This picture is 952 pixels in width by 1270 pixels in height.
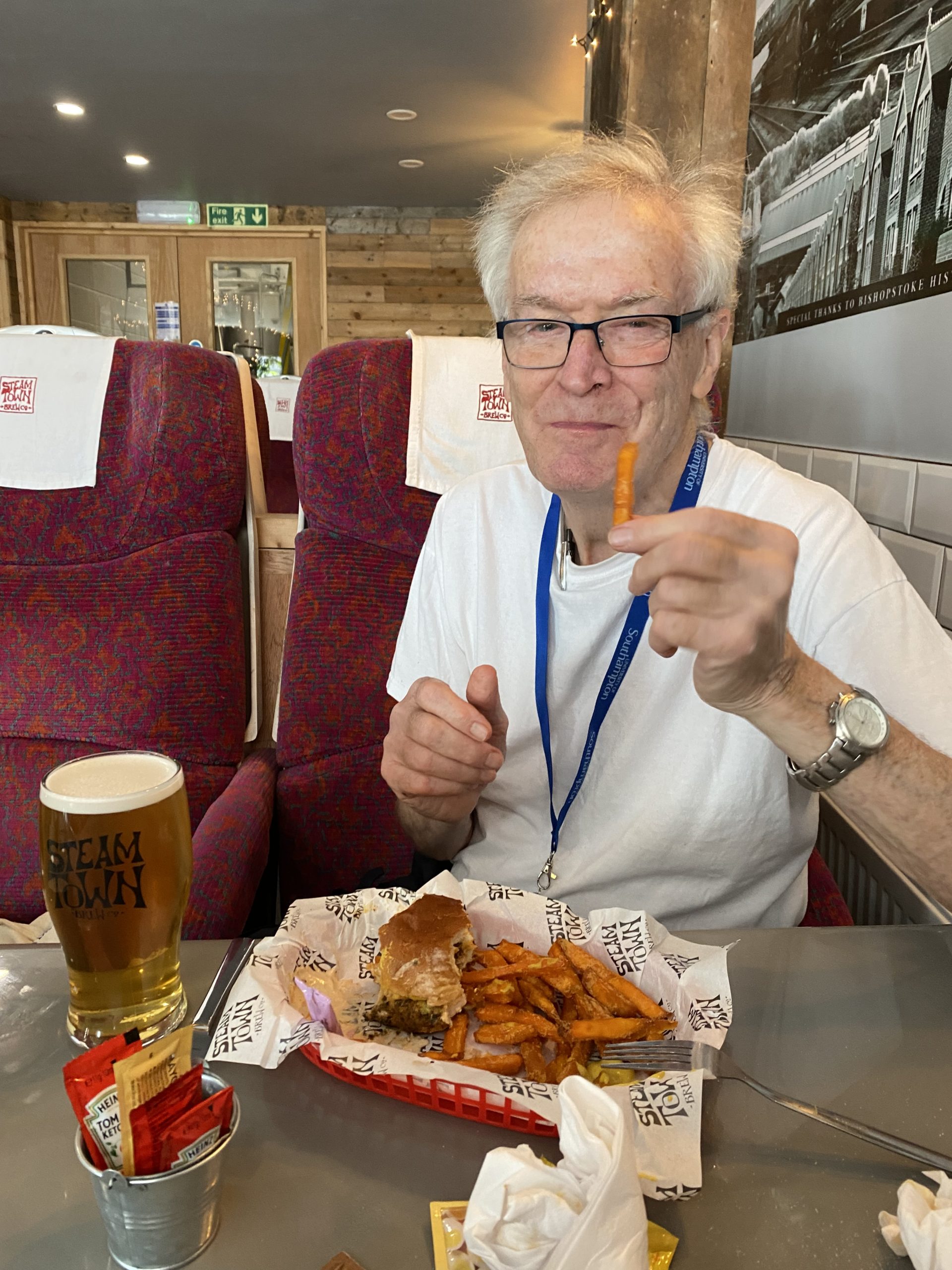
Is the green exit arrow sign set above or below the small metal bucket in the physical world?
above

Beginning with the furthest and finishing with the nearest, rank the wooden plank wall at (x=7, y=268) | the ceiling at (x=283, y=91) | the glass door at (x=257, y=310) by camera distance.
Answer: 1. the glass door at (x=257, y=310)
2. the wooden plank wall at (x=7, y=268)
3. the ceiling at (x=283, y=91)

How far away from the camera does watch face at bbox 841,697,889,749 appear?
2.65ft

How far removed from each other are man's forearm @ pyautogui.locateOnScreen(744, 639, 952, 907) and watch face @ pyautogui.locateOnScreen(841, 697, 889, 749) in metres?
0.02

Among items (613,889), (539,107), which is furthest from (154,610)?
(539,107)

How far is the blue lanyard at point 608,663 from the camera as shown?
1.14 metres

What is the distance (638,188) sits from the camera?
1.11 metres

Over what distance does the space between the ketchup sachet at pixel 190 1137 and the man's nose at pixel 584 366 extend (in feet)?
2.69

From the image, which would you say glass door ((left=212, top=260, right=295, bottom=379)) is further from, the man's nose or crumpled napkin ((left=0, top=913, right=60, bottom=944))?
the man's nose

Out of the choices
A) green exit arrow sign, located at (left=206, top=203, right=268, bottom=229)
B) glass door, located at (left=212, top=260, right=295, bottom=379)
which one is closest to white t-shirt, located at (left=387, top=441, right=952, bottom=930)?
glass door, located at (left=212, top=260, right=295, bottom=379)

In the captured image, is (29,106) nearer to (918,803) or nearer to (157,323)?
(157,323)

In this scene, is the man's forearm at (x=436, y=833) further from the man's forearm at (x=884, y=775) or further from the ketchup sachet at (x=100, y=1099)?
the ketchup sachet at (x=100, y=1099)

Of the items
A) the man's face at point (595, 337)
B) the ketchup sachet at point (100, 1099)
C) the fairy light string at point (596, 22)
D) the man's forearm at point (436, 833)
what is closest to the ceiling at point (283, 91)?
the fairy light string at point (596, 22)

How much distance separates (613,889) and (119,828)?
0.67 metres

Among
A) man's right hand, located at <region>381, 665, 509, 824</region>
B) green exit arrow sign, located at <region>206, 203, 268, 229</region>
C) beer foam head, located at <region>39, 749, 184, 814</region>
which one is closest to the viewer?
beer foam head, located at <region>39, 749, 184, 814</region>
